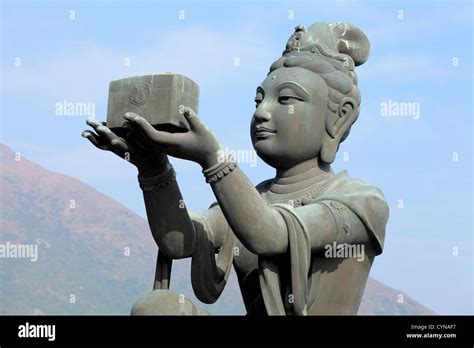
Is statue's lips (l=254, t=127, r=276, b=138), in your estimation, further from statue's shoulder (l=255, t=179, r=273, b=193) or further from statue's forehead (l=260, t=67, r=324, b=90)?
statue's shoulder (l=255, t=179, r=273, b=193)

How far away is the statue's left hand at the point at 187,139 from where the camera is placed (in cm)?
633

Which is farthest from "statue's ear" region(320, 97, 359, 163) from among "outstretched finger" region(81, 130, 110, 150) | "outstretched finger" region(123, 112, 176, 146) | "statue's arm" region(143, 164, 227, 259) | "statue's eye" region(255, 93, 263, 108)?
"outstretched finger" region(81, 130, 110, 150)

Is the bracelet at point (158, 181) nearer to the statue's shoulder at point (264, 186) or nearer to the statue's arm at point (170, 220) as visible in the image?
the statue's arm at point (170, 220)

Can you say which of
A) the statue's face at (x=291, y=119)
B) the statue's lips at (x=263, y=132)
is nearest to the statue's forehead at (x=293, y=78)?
the statue's face at (x=291, y=119)

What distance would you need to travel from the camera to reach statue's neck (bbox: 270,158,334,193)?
7.25 m

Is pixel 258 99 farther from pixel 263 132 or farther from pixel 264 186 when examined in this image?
pixel 264 186

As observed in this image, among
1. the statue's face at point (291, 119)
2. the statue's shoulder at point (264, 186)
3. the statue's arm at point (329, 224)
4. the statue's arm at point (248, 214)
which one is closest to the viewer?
the statue's arm at point (248, 214)

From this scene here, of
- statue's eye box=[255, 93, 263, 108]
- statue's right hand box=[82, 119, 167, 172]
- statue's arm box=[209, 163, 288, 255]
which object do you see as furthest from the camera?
statue's eye box=[255, 93, 263, 108]

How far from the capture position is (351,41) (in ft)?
24.9

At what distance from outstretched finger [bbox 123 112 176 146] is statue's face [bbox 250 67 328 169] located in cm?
97

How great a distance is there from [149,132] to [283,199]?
4.24 ft

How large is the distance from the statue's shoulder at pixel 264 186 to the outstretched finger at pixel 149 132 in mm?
1313
